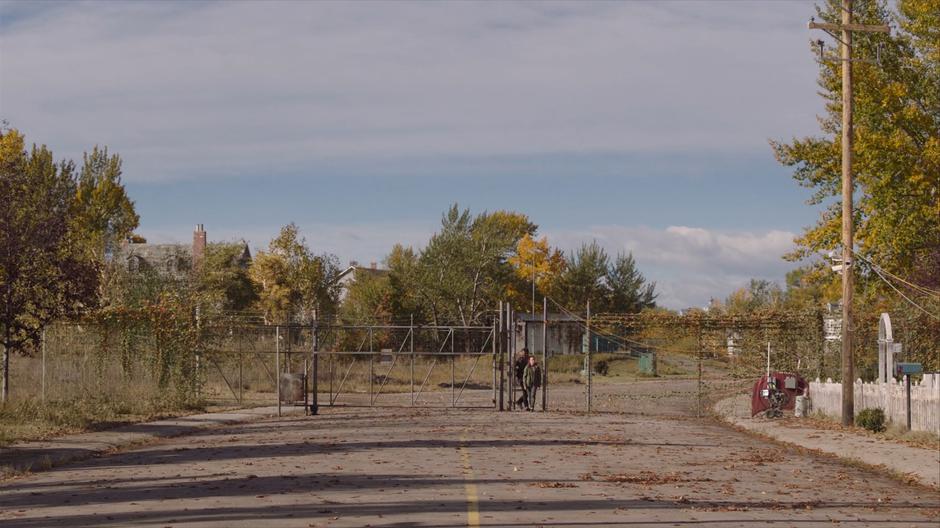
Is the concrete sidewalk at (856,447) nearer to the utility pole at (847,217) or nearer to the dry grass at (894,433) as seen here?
the dry grass at (894,433)

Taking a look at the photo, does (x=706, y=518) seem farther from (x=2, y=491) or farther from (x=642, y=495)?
(x=2, y=491)

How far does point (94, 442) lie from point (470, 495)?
1060cm

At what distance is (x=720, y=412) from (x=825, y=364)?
378 cm

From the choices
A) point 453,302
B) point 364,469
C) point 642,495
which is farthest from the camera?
point 453,302

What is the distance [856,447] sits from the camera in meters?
22.4

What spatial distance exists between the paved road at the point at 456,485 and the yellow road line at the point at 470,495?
23mm

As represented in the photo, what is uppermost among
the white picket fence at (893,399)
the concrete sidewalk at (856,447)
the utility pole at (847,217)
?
the utility pole at (847,217)

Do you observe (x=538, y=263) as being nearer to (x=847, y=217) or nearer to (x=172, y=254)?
(x=172, y=254)

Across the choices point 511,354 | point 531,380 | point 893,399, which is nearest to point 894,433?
point 893,399

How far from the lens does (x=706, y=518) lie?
1249 centimetres

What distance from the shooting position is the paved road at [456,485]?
485 inches

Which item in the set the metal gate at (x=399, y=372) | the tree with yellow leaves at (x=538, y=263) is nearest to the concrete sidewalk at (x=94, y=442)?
the metal gate at (x=399, y=372)

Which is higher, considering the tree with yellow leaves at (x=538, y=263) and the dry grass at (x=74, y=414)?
the tree with yellow leaves at (x=538, y=263)

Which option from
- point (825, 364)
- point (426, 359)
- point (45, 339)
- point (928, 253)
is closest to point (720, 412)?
point (825, 364)
